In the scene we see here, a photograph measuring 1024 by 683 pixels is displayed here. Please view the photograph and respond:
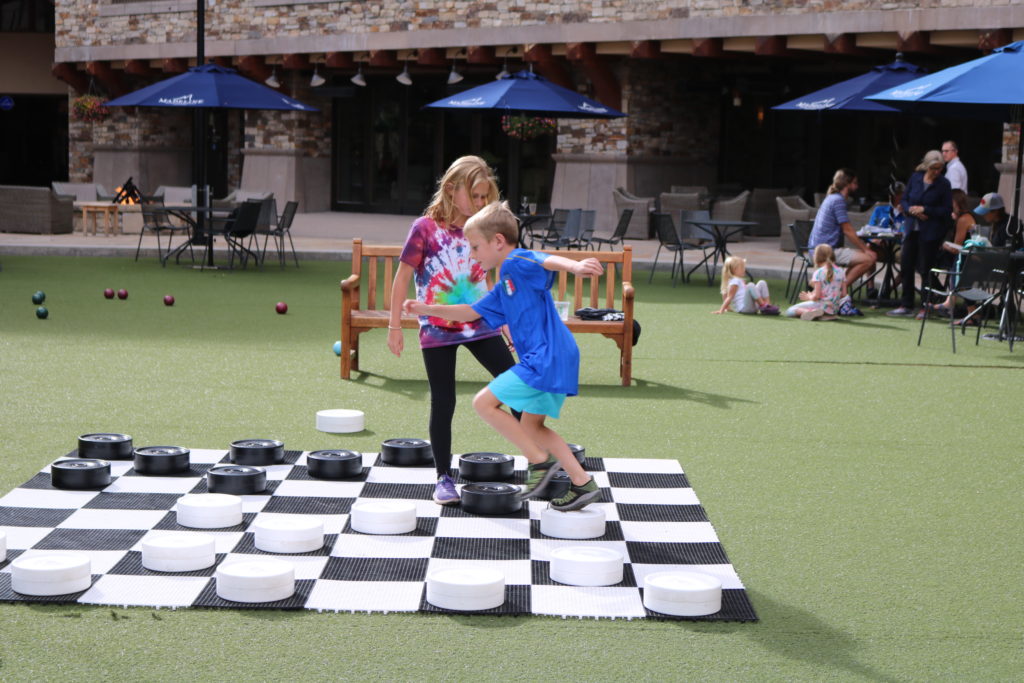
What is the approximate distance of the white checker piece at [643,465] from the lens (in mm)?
5516

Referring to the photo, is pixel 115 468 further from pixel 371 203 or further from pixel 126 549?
pixel 371 203

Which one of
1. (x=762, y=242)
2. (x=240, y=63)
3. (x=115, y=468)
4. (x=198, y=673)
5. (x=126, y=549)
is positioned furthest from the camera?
(x=240, y=63)

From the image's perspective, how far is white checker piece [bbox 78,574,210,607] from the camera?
3717mm

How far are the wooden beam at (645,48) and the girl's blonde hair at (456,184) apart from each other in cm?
1551

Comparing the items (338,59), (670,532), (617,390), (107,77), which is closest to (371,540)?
(670,532)

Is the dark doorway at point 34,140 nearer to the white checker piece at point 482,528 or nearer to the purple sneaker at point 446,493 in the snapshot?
the purple sneaker at point 446,493

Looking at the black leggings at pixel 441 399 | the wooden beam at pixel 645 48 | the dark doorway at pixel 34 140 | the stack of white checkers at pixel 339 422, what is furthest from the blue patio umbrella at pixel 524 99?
the dark doorway at pixel 34 140

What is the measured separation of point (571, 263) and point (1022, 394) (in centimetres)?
458

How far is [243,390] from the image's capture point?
737 centimetres

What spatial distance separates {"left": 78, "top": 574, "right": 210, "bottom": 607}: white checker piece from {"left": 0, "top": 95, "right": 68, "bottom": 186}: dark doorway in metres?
32.8

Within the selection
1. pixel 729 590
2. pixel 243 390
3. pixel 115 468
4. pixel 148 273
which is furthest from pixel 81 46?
pixel 729 590

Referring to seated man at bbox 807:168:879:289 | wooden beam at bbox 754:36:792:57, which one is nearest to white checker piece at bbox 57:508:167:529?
seated man at bbox 807:168:879:289

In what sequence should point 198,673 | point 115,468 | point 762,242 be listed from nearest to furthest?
point 198,673, point 115,468, point 762,242

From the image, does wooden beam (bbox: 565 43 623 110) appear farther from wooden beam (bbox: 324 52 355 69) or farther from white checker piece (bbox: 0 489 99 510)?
white checker piece (bbox: 0 489 99 510)
